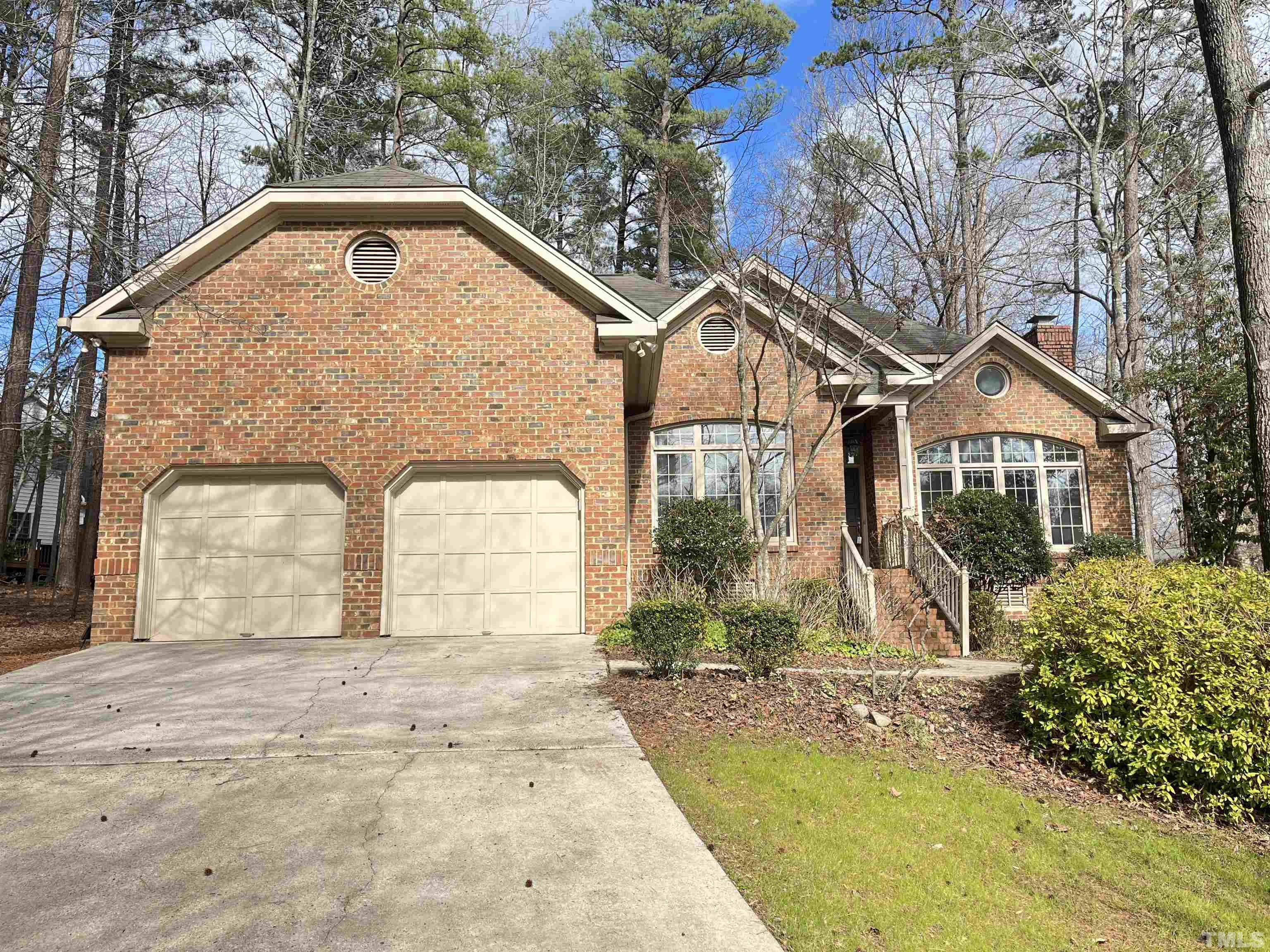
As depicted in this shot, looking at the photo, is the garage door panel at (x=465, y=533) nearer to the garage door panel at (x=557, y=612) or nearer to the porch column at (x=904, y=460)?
the garage door panel at (x=557, y=612)

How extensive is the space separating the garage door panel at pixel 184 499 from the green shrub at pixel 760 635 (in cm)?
715

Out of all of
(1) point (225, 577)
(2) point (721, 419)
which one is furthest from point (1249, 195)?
(1) point (225, 577)

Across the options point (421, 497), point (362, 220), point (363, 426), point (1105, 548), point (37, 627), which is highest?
point (362, 220)

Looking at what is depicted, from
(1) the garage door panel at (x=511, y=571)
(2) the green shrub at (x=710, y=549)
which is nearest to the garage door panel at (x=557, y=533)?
(1) the garage door panel at (x=511, y=571)

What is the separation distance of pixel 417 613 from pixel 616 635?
8.90ft

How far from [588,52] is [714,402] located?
55.2ft

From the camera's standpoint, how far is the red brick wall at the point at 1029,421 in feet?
50.2

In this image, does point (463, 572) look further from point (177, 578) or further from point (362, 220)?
point (362, 220)

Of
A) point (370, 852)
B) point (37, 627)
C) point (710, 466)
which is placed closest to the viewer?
point (370, 852)

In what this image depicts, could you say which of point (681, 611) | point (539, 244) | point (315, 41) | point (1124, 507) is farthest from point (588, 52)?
point (681, 611)

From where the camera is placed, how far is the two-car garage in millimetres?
10055

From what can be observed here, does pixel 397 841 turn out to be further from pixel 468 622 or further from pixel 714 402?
pixel 714 402

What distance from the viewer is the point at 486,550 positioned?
1035 cm

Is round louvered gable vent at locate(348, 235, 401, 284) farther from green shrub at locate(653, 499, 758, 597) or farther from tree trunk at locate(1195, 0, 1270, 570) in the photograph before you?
tree trunk at locate(1195, 0, 1270, 570)
